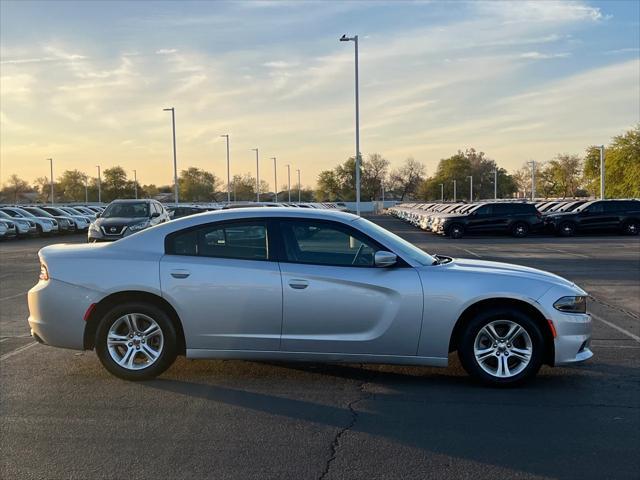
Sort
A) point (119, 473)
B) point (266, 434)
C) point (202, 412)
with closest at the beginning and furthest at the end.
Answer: point (119, 473) → point (266, 434) → point (202, 412)

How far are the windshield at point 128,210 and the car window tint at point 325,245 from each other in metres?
16.0

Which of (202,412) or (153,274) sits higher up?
(153,274)

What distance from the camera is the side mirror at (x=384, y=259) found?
526 cm

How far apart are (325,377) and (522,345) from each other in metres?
1.83

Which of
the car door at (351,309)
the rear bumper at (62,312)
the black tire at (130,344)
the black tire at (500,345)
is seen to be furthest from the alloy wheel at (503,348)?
the rear bumper at (62,312)

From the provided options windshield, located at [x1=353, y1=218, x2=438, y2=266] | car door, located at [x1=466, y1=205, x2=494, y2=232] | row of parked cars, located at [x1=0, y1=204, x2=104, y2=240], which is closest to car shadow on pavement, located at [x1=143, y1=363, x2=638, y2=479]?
windshield, located at [x1=353, y1=218, x2=438, y2=266]

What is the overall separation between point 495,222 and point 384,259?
952 inches

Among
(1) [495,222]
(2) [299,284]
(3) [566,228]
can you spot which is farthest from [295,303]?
(3) [566,228]

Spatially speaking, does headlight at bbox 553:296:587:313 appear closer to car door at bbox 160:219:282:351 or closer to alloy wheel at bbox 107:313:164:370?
car door at bbox 160:219:282:351

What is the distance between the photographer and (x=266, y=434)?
437cm

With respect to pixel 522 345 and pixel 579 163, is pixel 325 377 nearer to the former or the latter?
pixel 522 345

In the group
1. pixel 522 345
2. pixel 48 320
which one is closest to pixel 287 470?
pixel 522 345

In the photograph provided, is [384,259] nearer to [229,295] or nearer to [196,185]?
[229,295]

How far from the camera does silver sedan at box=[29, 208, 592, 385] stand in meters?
5.27
